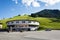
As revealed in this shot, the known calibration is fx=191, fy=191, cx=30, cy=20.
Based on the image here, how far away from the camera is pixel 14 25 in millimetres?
162875

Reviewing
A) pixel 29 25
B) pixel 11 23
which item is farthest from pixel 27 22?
pixel 11 23

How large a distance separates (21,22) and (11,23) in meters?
9.15

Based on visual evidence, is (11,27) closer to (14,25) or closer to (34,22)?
(14,25)

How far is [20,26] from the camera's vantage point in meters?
160

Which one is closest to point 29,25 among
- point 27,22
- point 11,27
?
point 27,22

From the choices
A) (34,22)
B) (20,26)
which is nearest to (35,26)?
→ (34,22)

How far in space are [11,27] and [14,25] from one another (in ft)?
12.4

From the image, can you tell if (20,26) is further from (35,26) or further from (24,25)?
(35,26)

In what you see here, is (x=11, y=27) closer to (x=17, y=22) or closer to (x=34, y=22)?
(x=17, y=22)

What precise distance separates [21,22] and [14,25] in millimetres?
6563

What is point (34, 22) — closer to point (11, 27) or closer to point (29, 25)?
point (29, 25)

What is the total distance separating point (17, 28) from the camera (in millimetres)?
160625

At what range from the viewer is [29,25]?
162m

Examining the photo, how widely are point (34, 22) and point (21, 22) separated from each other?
37.6ft
